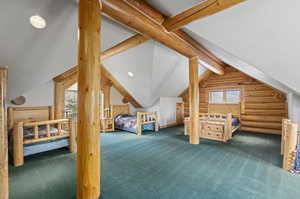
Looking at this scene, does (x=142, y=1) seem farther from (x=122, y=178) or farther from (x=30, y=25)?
(x=122, y=178)

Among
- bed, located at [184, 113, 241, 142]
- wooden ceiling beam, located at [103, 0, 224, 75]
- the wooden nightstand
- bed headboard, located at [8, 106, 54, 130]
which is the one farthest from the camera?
the wooden nightstand

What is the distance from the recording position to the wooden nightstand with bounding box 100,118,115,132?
556 centimetres

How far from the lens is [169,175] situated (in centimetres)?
225

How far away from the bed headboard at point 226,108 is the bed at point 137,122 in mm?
3042

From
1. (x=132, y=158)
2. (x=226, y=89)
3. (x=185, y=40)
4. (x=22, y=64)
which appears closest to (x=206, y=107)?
(x=226, y=89)

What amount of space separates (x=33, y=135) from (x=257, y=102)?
24.6ft

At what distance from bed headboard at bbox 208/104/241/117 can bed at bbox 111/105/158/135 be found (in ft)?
9.98

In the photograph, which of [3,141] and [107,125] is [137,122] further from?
[3,141]

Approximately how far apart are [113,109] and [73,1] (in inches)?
191

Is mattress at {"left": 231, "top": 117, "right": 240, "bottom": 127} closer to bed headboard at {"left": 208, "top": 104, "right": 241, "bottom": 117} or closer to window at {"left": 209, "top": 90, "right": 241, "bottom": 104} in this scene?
bed headboard at {"left": 208, "top": 104, "right": 241, "bottom": 117}

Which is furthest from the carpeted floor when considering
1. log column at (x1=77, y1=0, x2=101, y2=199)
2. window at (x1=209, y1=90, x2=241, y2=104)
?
window at (x1=209, y1=90, x2=241, y2=104)

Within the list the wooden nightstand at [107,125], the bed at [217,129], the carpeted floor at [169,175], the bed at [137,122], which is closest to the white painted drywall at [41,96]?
the wooden nightstand at [107,125]

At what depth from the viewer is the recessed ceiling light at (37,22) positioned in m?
1.85

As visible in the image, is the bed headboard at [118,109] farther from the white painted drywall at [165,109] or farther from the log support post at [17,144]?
the log support post at [17,144]
